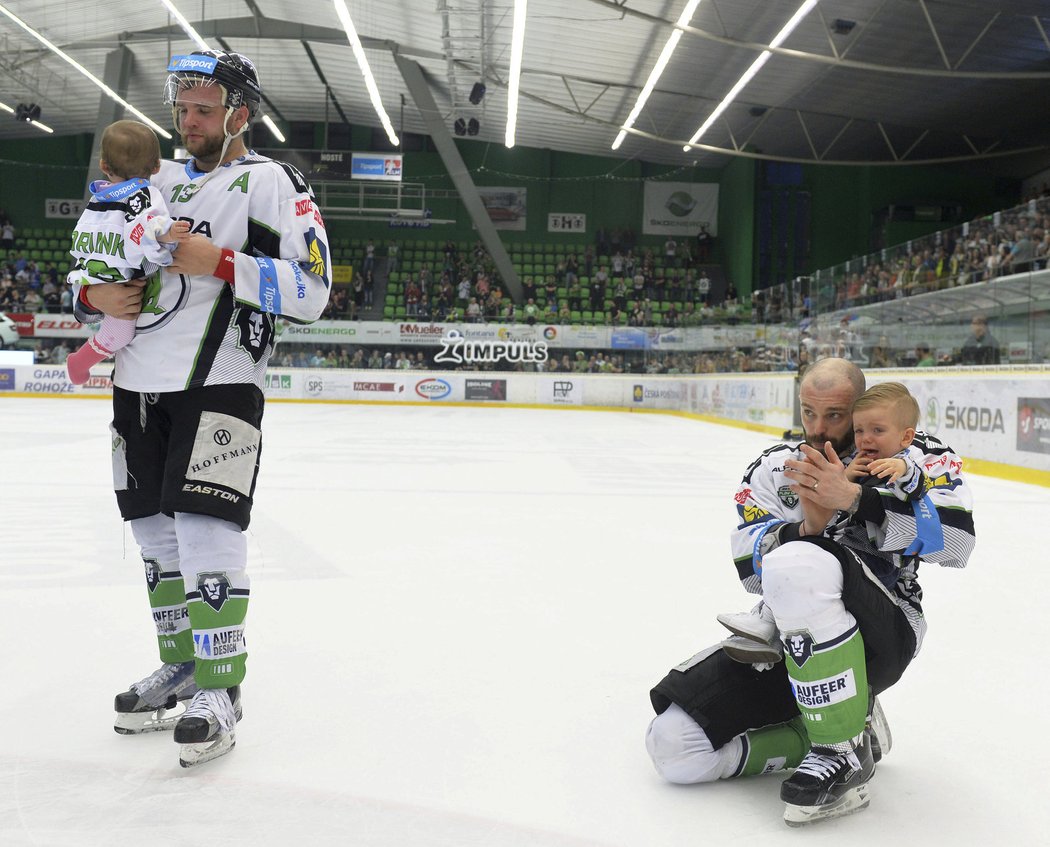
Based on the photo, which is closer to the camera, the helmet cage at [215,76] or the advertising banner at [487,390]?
the helmet cage at [215,76]

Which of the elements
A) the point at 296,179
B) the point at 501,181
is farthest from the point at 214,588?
the point at 501,181

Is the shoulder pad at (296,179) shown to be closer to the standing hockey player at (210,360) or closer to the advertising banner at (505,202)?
the standing hockey player at (210,360)

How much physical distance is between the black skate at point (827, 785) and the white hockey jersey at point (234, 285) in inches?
55.0

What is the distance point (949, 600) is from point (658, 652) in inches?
58.9

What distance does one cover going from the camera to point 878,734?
2.14 metres

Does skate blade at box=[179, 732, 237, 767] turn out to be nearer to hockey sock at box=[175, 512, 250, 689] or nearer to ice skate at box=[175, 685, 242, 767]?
ice skate at box=[175, 685, 242, 767]

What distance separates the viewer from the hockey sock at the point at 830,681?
1.89m

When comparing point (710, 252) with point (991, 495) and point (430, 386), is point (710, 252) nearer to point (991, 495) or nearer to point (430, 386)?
point (430, 386)

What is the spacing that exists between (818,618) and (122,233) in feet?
5.19

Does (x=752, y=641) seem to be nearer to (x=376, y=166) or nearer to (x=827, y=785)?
(x=827, y=785)

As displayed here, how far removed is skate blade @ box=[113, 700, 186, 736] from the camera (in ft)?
7.37

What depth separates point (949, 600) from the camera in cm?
388

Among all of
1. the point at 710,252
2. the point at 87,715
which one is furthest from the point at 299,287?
the point at 710,252

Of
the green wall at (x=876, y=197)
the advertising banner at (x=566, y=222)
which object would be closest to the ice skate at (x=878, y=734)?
the green wall at (x=876, y=197)
